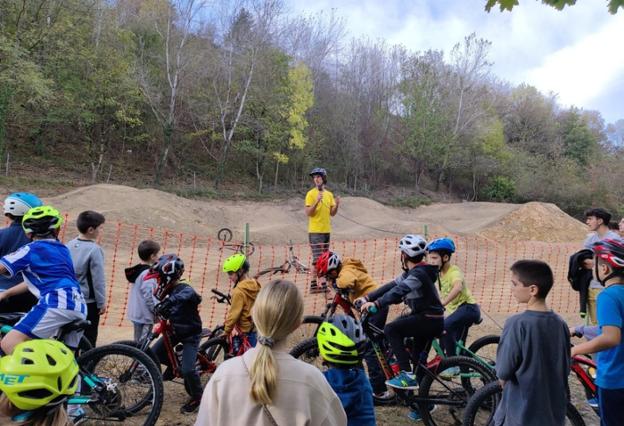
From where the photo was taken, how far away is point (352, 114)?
125 ft

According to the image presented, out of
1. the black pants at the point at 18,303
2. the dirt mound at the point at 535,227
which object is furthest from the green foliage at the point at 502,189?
the black pants at the point at 18,303

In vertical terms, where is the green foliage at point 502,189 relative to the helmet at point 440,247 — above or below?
→ above

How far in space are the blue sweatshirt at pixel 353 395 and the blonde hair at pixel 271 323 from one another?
43 cm

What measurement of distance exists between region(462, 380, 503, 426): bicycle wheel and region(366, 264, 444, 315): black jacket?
0.70 m

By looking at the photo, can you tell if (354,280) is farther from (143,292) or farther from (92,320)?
(92,320)

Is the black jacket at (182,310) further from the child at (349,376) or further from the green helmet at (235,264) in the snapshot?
the child at (349,376)

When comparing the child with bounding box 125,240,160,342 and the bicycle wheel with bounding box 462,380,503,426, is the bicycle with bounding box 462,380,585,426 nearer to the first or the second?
the bicycle wheel with bounding box 462,380,503,426

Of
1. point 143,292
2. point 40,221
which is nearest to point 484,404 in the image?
point 143,292

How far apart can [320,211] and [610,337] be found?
5691 millimetres

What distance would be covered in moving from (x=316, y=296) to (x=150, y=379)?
4.50m

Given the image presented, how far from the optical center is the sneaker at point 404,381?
3777mm

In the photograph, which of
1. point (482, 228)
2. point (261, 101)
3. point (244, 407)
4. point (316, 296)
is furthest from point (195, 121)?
point (244, 407)

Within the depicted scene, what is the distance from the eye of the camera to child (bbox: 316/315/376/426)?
6.90ft

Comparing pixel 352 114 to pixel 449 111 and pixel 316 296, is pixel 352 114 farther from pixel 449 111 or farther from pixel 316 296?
pixel 316 296
